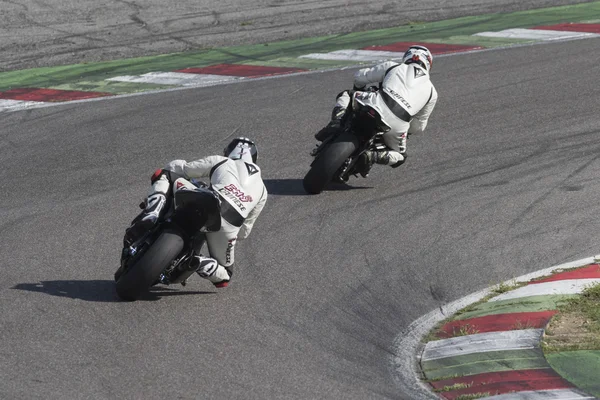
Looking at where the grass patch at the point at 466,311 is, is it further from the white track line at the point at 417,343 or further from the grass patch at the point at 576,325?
the grass patch at the point at 576,325

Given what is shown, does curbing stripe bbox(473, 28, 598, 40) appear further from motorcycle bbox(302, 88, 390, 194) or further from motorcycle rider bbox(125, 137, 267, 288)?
motorcycle rider bbox(125, 137, 267, 288)

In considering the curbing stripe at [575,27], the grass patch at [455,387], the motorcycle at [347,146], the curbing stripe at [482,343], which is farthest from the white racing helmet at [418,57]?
the curbing stripe at [575,27]

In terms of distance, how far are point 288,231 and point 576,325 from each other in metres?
3.37

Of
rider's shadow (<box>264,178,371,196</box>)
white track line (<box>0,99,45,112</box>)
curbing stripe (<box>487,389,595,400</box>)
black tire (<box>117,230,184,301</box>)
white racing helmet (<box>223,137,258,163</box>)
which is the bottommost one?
rider's shadow (<box>264,178,371,196</box>)

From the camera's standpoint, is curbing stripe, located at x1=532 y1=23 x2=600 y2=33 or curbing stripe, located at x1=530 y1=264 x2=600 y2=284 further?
curbing stripe, located at x1=532 y1=23 x2=600 y2=33

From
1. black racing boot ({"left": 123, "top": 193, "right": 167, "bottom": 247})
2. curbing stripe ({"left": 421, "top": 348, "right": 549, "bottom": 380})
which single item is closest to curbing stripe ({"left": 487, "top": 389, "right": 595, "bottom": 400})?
curbing stripe ({"left": 421, "top": 348, "right": 549, "bottom": 380})

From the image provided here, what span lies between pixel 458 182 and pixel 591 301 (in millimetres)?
3714

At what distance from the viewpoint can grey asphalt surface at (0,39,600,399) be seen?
22.4ft

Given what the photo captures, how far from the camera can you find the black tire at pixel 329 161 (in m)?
10.8

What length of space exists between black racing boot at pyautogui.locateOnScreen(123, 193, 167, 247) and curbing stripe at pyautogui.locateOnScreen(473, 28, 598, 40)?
11558 mm

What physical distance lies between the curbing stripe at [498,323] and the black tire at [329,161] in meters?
3.46

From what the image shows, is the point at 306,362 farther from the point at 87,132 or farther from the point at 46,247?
the point at 87,132

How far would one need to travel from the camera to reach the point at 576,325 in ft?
23.9

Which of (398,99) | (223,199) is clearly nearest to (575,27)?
(398,99)
